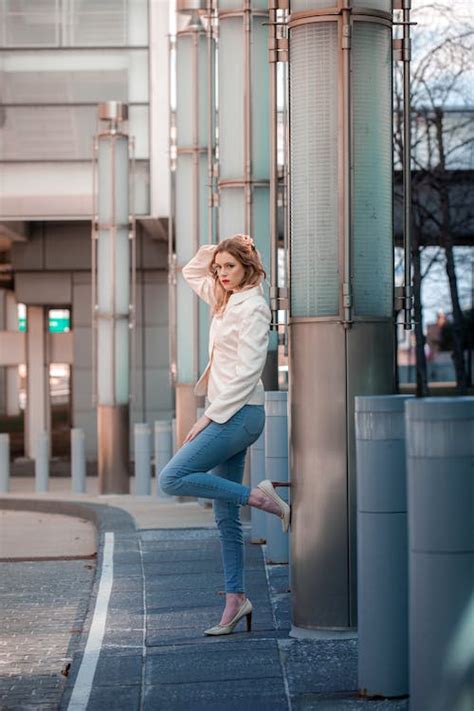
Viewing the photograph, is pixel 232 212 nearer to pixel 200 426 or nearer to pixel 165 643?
pixel 200 426

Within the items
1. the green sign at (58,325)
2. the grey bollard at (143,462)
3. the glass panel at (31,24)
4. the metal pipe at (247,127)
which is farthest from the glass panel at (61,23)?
the metal pipe at (247,127)

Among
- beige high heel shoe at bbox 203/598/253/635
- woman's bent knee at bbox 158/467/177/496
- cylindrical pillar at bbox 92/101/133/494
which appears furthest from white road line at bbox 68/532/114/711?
cylindrical pillar at bbox 92/101/133/494

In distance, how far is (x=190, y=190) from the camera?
20.3 m

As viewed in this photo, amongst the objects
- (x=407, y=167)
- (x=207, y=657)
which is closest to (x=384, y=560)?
(x=207, y=657)

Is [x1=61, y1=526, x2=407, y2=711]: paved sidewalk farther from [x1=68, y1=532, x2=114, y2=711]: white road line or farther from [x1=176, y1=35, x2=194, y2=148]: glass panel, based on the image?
[x1=176, y1=35, x2=194, y2=148]: glass panel

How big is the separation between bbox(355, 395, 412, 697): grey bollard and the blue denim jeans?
143 cm

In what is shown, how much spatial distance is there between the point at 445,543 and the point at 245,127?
10.4 m

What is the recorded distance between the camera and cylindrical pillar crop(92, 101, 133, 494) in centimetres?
2325

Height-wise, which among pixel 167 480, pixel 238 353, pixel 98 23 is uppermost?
pixel 98 23

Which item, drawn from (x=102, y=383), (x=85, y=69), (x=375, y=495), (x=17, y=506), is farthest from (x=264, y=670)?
(x=85, y=69)

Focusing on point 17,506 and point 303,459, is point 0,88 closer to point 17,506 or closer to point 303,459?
point 17,506

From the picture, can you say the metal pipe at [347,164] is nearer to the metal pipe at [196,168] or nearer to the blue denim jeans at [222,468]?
the blue denim jeans at [222,468]

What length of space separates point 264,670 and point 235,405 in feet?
4.46

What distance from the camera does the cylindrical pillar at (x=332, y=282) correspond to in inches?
297
